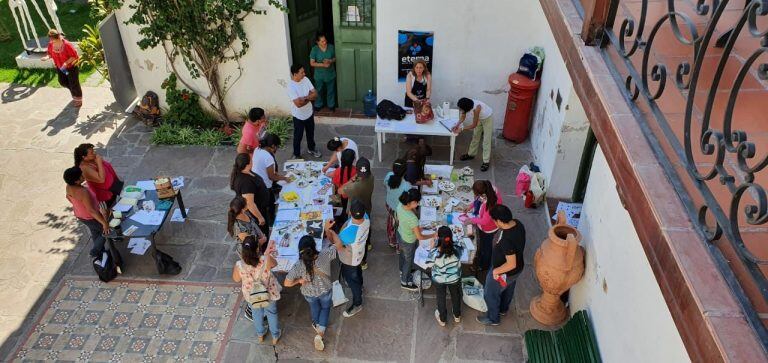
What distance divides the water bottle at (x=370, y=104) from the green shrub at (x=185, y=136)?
2763 mm

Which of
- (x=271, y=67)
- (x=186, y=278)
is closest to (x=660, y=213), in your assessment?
(x=186, y=278)

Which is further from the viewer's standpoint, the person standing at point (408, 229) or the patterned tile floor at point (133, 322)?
the patterned tile floor at point (133, 322)

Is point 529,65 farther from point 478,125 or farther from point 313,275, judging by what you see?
point 313,275

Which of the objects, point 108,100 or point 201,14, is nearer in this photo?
point 201,14

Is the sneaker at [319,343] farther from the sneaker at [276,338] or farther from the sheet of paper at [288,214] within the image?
the sheet of paper at [288,214]

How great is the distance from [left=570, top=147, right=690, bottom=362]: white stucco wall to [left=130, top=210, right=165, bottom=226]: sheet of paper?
217 inches

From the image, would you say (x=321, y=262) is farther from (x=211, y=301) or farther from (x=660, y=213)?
(x=660, y=213)

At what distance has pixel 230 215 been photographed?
684cm

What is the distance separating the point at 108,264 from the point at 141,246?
0.62 m

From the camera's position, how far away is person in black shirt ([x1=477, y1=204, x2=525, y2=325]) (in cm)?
611

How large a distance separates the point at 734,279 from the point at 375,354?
4.70 metres

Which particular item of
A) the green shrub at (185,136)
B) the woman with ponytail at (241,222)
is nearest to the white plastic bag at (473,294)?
the woman with ponytail at (241,222)

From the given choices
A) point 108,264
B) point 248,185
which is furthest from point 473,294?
point 108,264

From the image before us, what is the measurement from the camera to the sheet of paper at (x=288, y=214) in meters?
7.52
